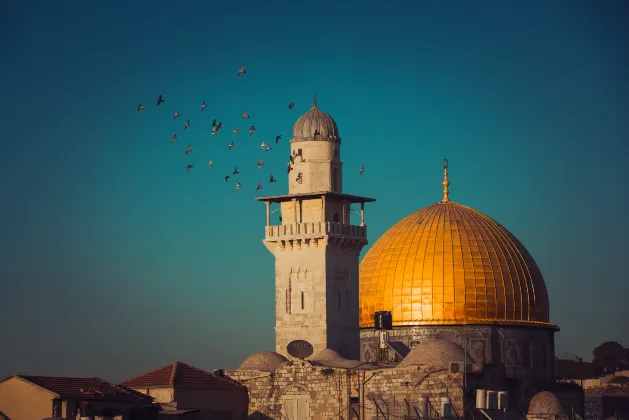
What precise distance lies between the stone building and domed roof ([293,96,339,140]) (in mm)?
57

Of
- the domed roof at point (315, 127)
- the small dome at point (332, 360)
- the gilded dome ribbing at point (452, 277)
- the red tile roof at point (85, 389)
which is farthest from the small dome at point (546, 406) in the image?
the red tile roof at point (85, 389)

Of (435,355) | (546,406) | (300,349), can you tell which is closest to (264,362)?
(300,349)

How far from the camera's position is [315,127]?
65.2 meters

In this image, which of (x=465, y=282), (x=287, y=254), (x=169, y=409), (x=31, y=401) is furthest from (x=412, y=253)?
(x=31, y=401)

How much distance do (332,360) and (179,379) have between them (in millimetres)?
6139

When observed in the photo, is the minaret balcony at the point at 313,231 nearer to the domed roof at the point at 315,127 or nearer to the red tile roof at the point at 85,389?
the domed roof at the point at 315,127

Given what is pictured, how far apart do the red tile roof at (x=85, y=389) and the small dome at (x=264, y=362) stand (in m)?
7.01

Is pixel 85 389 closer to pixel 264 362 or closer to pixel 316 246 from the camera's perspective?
pixel 264 362

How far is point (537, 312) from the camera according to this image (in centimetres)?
7038

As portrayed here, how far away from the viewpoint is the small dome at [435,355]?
2282 inches

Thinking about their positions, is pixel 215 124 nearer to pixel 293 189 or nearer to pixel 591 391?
pixel 293 189

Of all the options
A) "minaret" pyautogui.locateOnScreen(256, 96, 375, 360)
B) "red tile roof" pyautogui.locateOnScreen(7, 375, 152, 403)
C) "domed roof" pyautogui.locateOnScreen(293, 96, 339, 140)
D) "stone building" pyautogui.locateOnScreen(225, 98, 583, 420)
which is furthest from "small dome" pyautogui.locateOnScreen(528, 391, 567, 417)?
"red tile roof" pyautogui.locateOnScreen(7, 375, 152, 403)

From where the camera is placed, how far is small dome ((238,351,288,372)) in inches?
2414

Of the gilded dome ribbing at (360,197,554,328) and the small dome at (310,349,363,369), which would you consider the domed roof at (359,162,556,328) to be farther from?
the small dome at (310,349,363,369)
